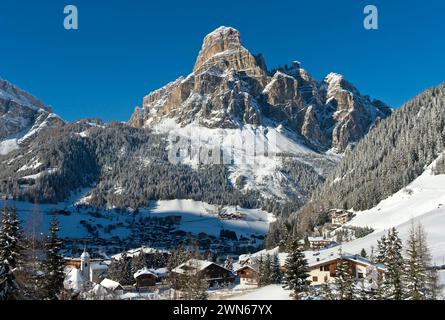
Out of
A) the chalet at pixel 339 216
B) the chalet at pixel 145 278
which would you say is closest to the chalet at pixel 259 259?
the chalet at pixel 145 278

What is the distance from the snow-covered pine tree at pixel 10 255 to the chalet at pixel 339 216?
13627 centimetres

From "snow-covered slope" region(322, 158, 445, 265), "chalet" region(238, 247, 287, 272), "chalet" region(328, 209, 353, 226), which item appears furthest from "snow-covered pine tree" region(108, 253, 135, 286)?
"chalet" region(328, 209, 353, 226)

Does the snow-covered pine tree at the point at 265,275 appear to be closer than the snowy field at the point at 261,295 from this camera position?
No

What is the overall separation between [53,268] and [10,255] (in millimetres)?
4474

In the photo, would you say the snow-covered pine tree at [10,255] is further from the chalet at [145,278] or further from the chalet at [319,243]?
the chalet at [319,243]

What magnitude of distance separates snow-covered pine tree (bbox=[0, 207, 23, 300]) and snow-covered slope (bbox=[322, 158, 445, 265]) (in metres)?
65.6

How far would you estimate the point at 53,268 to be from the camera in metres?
29.8

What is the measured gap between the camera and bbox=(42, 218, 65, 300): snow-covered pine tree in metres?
28.8

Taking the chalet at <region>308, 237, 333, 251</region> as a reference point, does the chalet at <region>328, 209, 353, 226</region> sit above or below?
above

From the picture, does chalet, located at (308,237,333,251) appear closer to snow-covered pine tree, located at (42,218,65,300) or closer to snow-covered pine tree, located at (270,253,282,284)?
snow-covered pine tree, located at (270,253,282,284)

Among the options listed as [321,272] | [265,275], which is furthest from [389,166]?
[265,275]

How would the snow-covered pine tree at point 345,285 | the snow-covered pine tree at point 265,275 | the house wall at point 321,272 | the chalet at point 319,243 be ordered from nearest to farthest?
the snow-covered pine tree at point 345,285 < the house wall at point 321,272 < the snow-covered pine tree at point 265,275 < the chalet at point 319,243

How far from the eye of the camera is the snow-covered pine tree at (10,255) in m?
24.6
